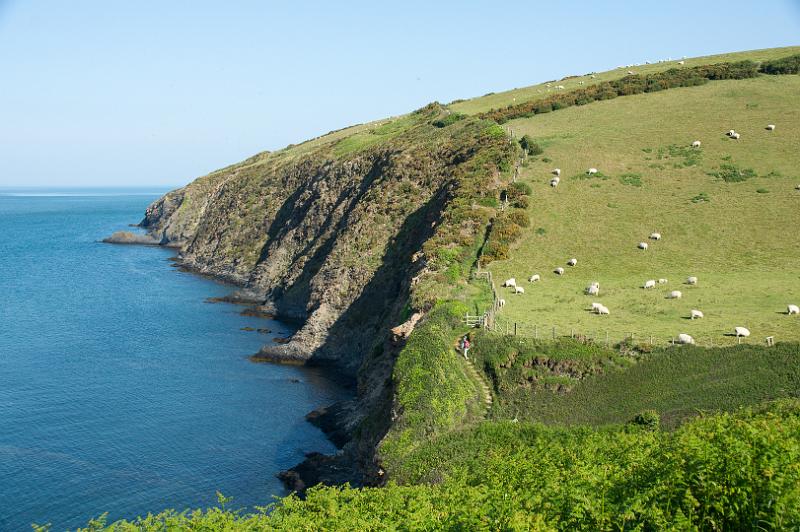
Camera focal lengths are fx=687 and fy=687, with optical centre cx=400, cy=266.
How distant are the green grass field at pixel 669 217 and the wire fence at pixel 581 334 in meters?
0.25

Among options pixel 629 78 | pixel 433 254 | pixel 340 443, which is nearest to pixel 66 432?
pixel 340 443

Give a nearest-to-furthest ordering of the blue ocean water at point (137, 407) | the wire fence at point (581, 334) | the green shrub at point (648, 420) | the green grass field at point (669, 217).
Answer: the green shrub at point (648, 420) < the wire fence at point (581, 334) < the blue ocean water at point (137, 407) < the green grass field at point (669, 217)

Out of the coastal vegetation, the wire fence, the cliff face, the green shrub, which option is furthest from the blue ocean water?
the green shrub

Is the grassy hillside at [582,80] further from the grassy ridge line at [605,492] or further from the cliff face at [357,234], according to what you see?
the grassy ridge line at [605,492]

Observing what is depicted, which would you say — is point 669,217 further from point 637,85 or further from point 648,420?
point 637,85

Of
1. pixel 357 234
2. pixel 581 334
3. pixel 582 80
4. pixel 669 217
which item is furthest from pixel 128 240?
pixel 581 334

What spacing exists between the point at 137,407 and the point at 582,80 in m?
106

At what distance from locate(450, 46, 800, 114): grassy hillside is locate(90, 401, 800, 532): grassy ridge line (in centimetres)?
10237

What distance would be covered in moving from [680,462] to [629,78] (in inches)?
4167

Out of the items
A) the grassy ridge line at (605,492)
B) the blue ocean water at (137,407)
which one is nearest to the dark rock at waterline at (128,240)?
the blue ocean water at (137,407)

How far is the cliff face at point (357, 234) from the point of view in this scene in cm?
7438

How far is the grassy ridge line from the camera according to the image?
2128 cm

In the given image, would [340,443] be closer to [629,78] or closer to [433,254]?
[433,254]

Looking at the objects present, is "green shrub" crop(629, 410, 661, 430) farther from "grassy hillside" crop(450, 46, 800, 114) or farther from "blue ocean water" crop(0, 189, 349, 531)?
"grassy hillside" crop(450, 46, 800, 114)
